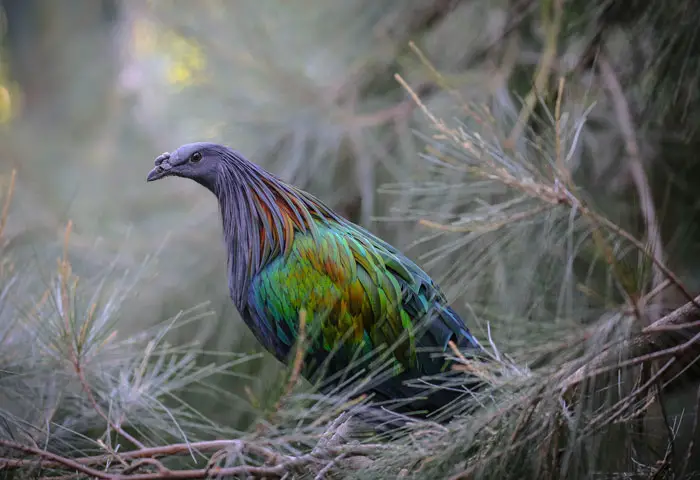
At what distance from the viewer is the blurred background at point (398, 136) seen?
6.22 ft

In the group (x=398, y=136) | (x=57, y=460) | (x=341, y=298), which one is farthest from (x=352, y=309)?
(x=398, y=136)

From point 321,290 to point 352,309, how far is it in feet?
0.29

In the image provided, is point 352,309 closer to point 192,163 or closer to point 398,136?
point 192,163

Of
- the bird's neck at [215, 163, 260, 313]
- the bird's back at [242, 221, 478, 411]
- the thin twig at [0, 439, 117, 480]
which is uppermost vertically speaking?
the bird's neck at [215, 163, 260, 313]

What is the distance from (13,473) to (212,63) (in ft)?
8.01

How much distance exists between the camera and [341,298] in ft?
5.74

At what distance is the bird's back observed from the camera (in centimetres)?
173

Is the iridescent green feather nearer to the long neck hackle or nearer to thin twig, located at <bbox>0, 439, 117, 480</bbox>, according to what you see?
the long neck hackle

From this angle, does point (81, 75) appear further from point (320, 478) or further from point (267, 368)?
point (320, 478)

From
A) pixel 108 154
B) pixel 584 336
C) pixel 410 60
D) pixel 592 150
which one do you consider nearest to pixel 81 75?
pixel 108 154

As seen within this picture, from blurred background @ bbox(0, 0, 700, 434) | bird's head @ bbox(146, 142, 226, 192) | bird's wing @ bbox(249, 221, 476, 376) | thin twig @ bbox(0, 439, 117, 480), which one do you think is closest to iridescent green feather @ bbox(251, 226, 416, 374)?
bird's wing @ bbox(249, 221, 476, 376)

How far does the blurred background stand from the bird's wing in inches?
4.4

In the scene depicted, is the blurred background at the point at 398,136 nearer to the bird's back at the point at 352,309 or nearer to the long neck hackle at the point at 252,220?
the bird's back at the point at 352,309

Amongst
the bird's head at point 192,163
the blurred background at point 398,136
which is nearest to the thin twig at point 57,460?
the blurred background at point 398,136
